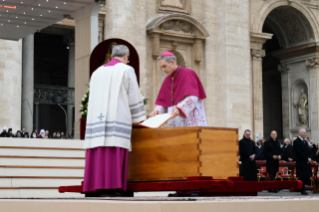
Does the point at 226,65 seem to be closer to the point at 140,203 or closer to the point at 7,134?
the point at 7,134

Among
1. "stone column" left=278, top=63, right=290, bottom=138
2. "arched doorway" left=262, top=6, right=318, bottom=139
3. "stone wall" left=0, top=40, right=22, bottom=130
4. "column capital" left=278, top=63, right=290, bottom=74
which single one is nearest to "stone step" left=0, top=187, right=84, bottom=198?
"stone wall" left=0, top=40, right=22, bottom=130

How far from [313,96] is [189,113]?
69.1ft

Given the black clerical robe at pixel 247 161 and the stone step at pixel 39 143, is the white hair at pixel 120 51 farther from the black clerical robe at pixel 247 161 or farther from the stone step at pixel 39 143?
the black clerical robe at pixel 247 161

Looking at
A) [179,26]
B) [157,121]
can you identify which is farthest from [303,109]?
[157,121]

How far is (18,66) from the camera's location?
1867 centimetres

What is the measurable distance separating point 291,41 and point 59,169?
19.6 m

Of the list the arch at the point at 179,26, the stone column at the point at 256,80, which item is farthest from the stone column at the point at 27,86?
the stone column at the point at 256,80

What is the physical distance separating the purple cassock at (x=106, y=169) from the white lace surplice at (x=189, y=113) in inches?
34.0

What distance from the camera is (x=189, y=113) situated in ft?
21.2

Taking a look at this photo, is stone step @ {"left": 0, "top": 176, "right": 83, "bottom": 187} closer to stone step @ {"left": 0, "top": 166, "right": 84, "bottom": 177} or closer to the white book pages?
stone step @ {"left": 0, "top": 166, "right": 84, "bottom": 177}

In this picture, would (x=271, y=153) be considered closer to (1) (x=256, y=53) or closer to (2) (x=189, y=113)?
(2) (x=189, y=113)

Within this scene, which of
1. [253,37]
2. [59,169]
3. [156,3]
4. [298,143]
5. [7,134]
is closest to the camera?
[59,169]

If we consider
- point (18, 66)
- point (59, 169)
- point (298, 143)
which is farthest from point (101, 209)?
point (18, 66)

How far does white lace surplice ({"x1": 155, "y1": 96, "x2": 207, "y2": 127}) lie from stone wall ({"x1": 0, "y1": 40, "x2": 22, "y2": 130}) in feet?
41.4
